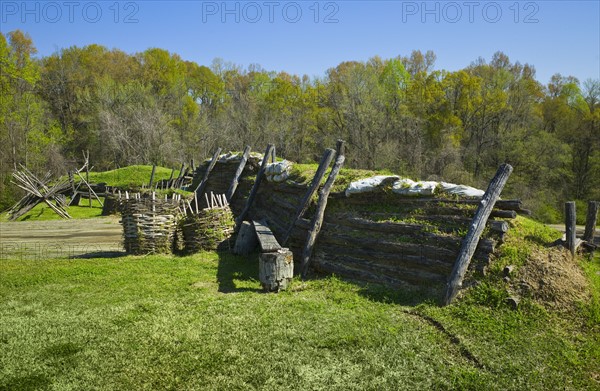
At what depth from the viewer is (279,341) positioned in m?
5.59

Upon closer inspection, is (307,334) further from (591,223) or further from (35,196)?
(35,196)

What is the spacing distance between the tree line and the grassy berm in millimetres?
20403

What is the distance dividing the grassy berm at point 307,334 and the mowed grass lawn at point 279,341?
0.7 inches

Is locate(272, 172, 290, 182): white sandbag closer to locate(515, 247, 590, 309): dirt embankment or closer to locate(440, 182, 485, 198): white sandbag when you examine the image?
locate(440, 182, 485, 198): white sandbag

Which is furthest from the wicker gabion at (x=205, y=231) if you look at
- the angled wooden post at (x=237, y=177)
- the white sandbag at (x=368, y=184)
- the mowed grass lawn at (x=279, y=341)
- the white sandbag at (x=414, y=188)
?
the white sandbag at (x=414, y=188)

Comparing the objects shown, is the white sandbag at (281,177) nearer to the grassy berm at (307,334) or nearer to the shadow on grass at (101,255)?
the grassy berm at (307,334)

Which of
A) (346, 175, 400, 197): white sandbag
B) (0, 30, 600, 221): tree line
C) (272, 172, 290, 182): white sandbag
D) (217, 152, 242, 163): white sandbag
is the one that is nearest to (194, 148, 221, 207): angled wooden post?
(217, 152, 242, 163): white sandbag

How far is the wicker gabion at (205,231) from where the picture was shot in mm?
10914

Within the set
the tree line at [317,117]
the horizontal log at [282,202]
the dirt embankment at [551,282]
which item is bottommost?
the dirt embankment at [551,282]

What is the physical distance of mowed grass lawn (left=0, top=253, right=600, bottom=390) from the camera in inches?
185

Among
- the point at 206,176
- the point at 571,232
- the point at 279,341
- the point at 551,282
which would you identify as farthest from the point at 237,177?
the point at 551,282

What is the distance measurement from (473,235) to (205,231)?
22.9 ft

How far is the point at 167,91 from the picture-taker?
48.6 meters

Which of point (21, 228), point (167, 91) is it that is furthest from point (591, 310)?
point (167, 91)
